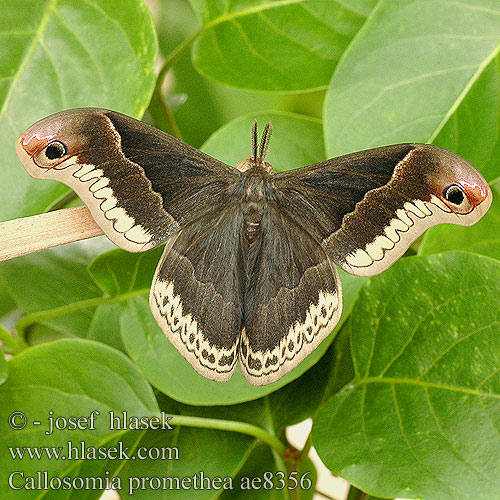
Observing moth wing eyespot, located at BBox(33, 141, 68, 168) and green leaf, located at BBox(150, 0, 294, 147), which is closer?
moth wing eyespot, located at BBox(33, 141, 68, 168)

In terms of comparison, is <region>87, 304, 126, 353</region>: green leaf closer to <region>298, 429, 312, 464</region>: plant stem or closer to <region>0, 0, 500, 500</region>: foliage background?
<region>0, 0, 500, 500</region>: foliage background

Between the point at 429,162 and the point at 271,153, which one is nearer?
the point at 429,162


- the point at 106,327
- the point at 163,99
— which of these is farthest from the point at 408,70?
the point at 106,327

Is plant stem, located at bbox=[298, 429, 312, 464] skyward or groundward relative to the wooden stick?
groundward

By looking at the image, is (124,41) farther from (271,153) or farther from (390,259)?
(390,259)

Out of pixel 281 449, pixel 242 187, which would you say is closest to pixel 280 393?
pixel 281 449

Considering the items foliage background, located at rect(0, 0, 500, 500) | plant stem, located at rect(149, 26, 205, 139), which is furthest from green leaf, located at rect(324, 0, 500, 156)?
plant stem, located at rect(149, 26, 205, 139)

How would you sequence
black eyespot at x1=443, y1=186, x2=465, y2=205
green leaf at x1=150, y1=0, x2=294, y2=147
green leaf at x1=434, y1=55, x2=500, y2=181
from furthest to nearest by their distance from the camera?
green leaf at x1=150, y1=0, x2=294, y2=147 < green leaf at x1=434, y1=55, x2=500, y2=181 < black eyespot at x1=443, y1=186, x2=465, y2=205

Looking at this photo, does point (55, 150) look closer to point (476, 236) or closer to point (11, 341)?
point (11, 341)

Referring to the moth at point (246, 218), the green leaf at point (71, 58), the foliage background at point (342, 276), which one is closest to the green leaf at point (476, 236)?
the foliage background at point (342, 276)
